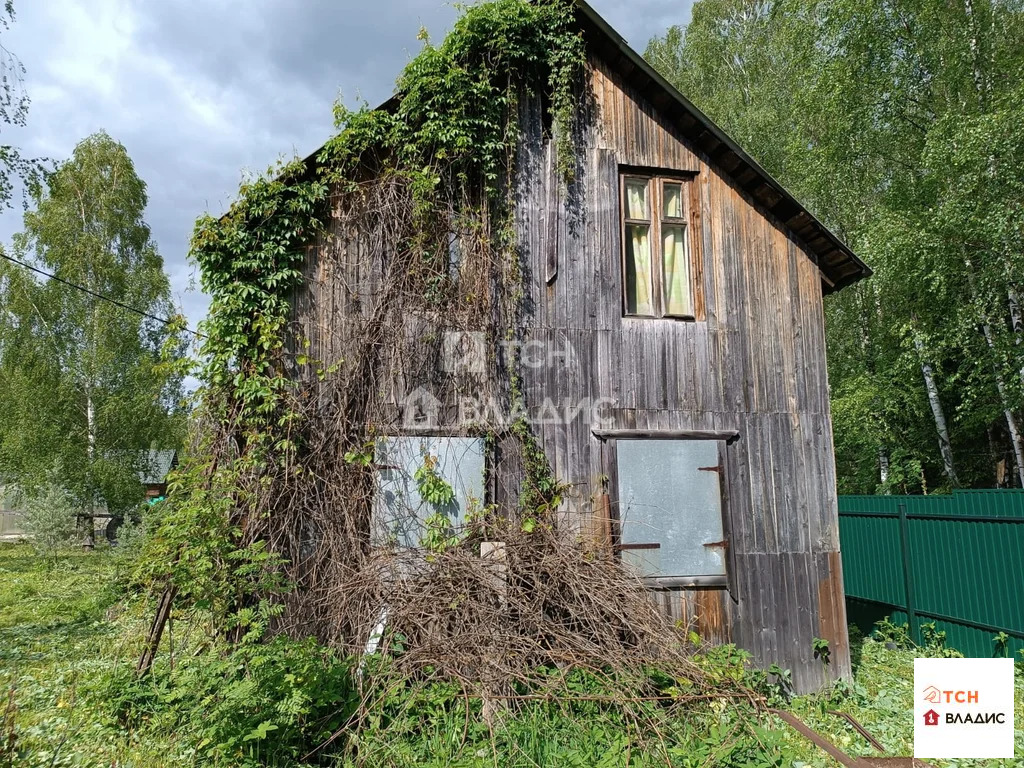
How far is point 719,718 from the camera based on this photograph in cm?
496

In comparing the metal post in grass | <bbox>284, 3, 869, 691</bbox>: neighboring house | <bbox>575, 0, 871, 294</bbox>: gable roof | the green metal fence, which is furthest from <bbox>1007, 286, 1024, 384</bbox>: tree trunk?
<bbox>284, 3, 869, 691</bbox>: neighboring house

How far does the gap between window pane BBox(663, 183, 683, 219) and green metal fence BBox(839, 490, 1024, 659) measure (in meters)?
5.09

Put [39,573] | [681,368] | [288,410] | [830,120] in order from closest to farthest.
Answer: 1. [288,410]
2. [681,368]
3. [39,573]
4. [830,120]

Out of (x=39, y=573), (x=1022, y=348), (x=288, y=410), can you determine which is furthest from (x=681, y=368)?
(x=39, y=573)

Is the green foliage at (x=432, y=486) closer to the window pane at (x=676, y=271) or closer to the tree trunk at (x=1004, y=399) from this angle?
the window pane at (x=676, y=271)

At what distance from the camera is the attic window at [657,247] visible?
24.8 ft

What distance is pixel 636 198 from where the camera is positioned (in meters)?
7.72

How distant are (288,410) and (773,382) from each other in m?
5.37

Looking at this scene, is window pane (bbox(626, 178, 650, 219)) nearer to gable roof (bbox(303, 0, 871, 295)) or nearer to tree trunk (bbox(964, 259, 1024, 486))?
gable roof (bbox(303, 0, 871, 295))

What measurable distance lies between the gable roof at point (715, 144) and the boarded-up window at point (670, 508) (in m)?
2.93

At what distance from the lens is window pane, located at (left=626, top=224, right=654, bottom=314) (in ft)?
24.7

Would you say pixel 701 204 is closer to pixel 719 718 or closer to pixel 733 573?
pixel 733 573

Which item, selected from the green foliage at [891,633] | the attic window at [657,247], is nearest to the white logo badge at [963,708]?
the attic window at [657,247]

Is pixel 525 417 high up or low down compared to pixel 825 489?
up
